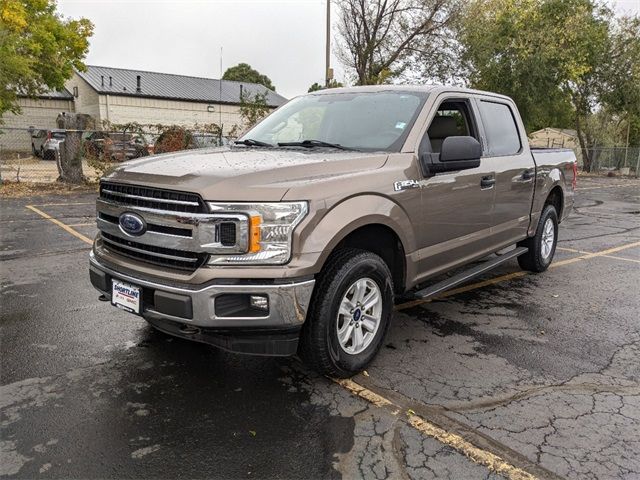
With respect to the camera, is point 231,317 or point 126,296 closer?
point 231,317

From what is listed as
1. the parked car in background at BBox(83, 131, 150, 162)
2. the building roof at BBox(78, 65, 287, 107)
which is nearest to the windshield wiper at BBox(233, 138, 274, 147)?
the parked car in background at BBox(83, 131, 150, 162)

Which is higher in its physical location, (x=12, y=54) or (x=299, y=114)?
(x=12, y=54)

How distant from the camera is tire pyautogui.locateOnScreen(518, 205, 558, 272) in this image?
618 cm

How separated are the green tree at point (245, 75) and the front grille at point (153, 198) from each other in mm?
68399

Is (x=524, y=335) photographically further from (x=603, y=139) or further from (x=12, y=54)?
(x=603, y=139)

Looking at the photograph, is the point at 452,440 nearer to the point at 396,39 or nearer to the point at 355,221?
the point at 355,221

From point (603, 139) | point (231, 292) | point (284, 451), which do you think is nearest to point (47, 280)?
point (231, 292)

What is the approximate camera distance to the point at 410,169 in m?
3.81

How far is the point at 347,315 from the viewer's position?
345cm

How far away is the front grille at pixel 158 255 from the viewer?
302 centimetres

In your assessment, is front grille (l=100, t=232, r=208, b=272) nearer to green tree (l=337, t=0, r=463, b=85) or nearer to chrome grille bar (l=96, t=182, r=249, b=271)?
chrome grille bar (l=96, t=182, r=249, b=271)

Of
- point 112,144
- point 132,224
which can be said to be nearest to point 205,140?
point 112,144

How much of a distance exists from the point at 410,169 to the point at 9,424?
300 cm

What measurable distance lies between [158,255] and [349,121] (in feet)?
6.60
